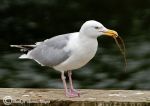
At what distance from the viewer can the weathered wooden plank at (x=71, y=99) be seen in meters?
4.04

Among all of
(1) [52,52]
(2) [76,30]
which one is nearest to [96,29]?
(1) [52,52]

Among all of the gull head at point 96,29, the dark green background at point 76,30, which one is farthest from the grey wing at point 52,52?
the dark green background at point 76,30

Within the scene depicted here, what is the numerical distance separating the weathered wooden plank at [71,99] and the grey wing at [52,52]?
22 centimetres

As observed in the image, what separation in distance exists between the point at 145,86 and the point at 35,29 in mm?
2434

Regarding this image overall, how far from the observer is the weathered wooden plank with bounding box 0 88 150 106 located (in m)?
4.04

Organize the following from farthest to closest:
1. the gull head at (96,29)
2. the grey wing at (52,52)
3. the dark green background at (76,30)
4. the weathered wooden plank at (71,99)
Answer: the dark green background at (76,30) → the grey wing at (52,52) → the gull head at (96,29) → the weathered wooden plank at (71,99)

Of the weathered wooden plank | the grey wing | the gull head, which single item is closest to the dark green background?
the grey wing

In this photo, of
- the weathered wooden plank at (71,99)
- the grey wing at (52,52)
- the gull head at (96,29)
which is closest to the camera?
the weathered wooden plank at (71,99)

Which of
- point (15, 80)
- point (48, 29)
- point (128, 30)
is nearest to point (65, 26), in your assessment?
point (48, 29)

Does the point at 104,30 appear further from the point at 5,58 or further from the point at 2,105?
the point at 5,58

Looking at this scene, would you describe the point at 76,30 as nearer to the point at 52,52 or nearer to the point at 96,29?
the point at 52,52

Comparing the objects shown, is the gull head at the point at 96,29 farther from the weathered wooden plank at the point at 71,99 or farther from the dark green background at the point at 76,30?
the dark green background at the point at 76,30

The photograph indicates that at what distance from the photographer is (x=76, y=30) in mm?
8773

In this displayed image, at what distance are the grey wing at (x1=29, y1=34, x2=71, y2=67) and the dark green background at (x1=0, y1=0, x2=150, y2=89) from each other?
224 cm
